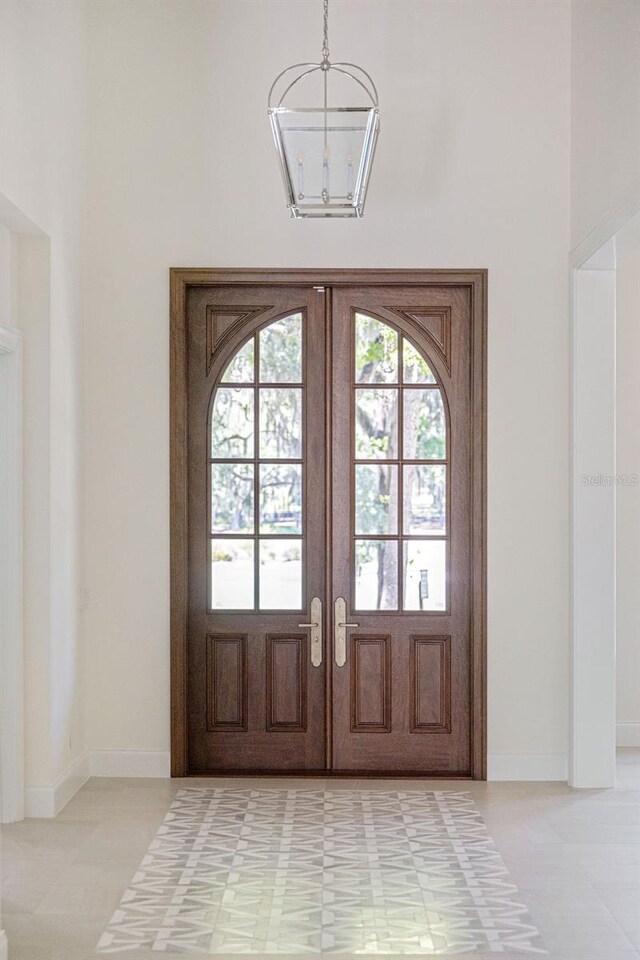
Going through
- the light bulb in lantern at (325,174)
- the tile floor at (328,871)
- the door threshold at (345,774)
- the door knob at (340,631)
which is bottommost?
the door threshold at (345,774)

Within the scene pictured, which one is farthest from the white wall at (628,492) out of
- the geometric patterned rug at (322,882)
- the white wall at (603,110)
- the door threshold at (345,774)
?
the geometric patterned rug at (322,882)

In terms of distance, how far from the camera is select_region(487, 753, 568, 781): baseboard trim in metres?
5.08

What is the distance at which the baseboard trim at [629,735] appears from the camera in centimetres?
575

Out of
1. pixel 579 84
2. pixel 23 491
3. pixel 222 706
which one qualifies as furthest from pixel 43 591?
pixel 579 84

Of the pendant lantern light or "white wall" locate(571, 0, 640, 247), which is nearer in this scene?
the pendant lantern light

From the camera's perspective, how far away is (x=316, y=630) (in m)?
5.16

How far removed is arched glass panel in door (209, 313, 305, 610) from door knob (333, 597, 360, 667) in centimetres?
21

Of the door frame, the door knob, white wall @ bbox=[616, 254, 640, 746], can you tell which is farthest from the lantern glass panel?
white wall @ bbox=[616, 254, 640, 746]

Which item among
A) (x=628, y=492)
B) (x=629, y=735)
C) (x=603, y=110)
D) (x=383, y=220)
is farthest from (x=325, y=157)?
(x=629, y=735)

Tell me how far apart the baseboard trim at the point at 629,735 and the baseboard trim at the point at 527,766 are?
0.82m

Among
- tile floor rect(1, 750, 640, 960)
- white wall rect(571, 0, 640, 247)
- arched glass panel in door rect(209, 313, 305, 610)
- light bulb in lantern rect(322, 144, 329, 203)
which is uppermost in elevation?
white wall rect(571, 0, 640, 247)

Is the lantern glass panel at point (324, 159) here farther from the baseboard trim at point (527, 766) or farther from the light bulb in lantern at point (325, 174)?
the baseboard trim at point (527, 766)

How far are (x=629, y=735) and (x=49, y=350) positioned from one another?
12.6ft

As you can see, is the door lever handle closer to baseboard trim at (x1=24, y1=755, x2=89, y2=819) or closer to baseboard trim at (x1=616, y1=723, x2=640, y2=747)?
baseboard trim at (x1=24, y1=755, x2=89, y2=819)
